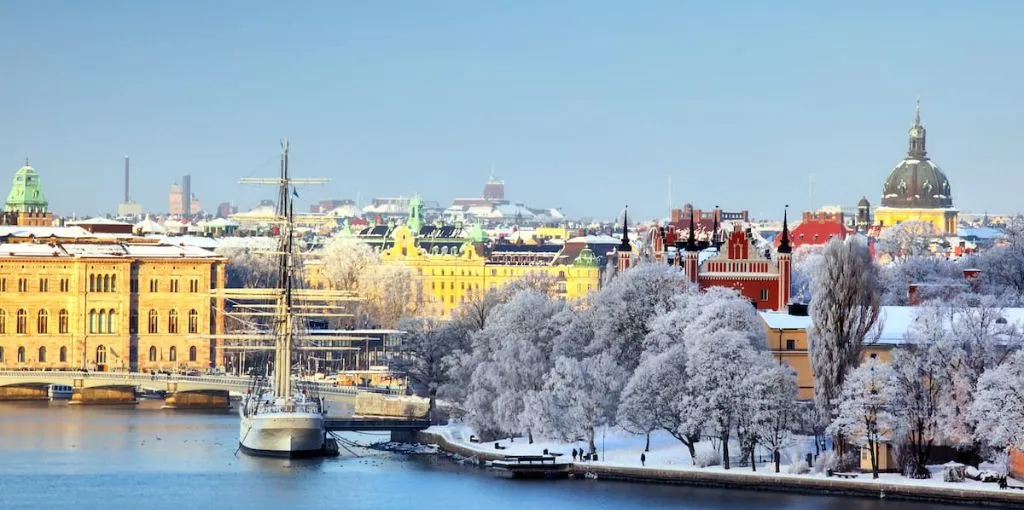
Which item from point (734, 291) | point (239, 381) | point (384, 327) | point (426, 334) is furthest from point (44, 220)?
point (734, 291)

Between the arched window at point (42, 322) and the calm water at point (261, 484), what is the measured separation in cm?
3684

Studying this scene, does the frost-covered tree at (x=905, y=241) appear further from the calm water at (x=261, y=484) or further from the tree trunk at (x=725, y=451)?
the tree trunk at (x=725, y=451)

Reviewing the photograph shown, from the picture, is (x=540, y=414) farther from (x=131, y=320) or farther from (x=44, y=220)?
(x=44, y=220)

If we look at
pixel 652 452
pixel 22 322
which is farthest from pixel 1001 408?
pixel 22 322

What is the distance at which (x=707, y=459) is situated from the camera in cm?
7775

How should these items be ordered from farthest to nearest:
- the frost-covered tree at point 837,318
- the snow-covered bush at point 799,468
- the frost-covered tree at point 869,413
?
the frost-covered tree at point 837,318, the snow-covered bush at point 799,468, the frost-covered tree at point 869,413

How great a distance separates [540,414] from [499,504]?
27.4 feet

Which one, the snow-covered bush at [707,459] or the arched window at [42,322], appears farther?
the arched window at [42,322]

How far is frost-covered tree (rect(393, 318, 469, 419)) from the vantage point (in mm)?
94812

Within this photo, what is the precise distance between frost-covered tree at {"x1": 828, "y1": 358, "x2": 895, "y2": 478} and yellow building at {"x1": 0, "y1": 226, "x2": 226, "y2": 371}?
187 feet

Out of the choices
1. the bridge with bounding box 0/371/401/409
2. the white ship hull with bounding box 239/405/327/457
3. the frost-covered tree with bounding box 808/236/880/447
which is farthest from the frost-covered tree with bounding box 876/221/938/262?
the frost-covered tree with bounding box 808/236/880/447

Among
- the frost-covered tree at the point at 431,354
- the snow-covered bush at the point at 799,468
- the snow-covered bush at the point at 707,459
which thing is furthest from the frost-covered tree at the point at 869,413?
the frost-covered tree at the point at 431,354

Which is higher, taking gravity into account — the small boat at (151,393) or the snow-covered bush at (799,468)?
the small boat at (151,393)

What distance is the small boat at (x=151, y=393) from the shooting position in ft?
376
